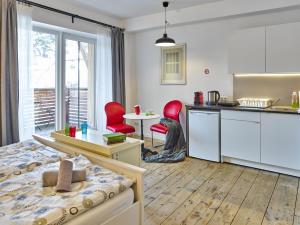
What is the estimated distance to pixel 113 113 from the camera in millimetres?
4668

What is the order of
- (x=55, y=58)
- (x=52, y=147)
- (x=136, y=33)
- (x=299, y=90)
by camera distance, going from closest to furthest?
(x=52, y=147)
(x=299, y=90)
(x=55, y=58)
(x=136, y=33)

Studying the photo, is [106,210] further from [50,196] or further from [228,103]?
[228,103]

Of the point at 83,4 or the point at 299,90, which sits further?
the point at 83,4

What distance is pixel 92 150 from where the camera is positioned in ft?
7.66

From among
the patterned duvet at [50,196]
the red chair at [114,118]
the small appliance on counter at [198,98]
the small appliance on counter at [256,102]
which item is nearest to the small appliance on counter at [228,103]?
the small appliance on counter at [256,102]

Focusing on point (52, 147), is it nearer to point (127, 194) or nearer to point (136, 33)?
point (127, 194)

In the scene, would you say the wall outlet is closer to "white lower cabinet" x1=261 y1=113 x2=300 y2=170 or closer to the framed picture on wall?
the framed picture on wall

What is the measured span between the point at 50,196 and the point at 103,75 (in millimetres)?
3624

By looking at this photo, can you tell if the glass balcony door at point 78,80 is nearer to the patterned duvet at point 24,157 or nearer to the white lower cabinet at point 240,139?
the patterned duvet at point 24,157

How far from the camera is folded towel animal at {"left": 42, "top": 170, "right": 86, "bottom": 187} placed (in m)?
1.73

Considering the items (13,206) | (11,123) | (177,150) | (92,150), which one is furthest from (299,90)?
(11,123)

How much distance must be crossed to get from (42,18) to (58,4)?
411 mm

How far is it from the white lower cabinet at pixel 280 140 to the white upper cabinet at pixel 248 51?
801mm

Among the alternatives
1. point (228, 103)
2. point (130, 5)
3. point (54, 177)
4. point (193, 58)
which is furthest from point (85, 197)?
point (193, 58)
